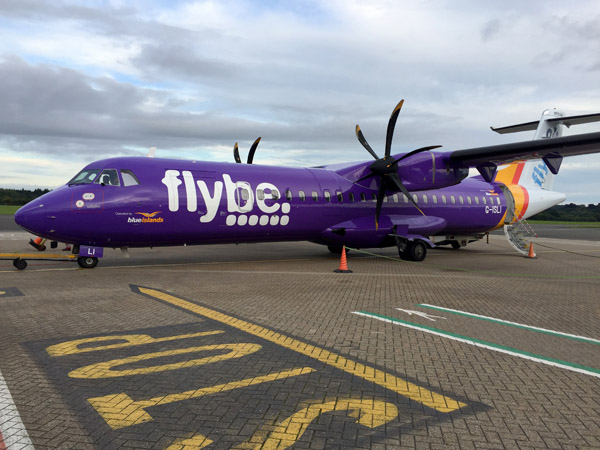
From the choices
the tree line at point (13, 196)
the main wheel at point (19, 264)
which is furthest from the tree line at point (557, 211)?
the main wheel at point (19, 264)

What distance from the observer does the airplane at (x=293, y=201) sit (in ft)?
41.3

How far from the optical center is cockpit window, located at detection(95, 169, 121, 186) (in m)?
12.8

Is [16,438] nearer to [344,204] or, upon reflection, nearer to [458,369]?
[458,369]

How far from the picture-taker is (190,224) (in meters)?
13.7

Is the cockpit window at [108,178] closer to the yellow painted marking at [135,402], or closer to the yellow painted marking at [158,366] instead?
the yellow painted marking at [158,366]

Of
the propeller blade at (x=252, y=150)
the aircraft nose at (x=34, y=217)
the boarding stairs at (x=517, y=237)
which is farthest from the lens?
the boarding stairs at (x=517, y=237)

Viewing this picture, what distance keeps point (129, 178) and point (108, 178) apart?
55 cm

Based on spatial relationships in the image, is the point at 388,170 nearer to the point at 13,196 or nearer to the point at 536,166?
the point at 536,166

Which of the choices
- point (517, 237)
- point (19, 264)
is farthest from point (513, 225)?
point (19, 264)

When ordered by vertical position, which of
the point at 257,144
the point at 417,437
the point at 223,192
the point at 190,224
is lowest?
the point at 417,437

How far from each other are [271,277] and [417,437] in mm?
8877

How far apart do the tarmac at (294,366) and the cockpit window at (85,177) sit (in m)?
3.06

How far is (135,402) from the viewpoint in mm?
4312

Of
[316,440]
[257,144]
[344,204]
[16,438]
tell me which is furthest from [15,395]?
[257,144]
